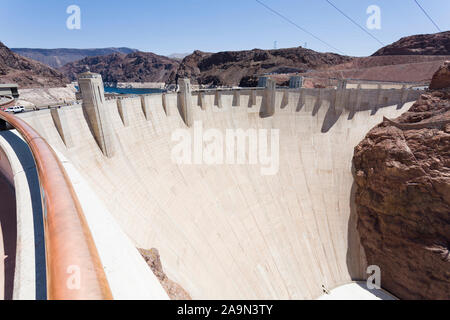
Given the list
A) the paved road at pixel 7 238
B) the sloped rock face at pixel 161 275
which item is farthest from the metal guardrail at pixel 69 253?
the sloped rock face at pixel 161 275

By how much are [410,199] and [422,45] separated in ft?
191

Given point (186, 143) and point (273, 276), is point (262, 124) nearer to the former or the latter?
point (186, 143)

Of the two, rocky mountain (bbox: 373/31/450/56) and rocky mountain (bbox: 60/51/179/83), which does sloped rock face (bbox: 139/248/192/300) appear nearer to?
rocky mountain (bbox: 373/31/450/56)

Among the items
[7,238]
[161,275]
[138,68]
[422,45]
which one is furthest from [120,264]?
[138,68]

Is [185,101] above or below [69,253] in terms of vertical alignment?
above

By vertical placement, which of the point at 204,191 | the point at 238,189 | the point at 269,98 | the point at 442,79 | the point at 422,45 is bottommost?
the point at 238,189

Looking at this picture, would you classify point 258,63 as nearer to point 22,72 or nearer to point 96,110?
point 22,72

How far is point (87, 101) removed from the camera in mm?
11031

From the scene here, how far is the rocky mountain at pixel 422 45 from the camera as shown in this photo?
1948 inches

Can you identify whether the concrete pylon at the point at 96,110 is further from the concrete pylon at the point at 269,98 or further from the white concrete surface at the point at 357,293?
the white concrete surface at the point at 357,293

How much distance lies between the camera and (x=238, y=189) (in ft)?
59.1

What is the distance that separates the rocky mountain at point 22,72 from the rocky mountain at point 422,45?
296 ft

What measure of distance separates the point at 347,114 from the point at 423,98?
228 inches
